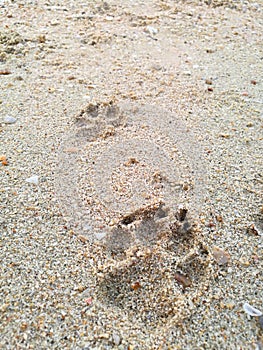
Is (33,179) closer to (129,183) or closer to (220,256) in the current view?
(129,183)

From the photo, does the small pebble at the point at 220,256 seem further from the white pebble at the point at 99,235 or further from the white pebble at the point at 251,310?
the white pebble at the point at 99,235

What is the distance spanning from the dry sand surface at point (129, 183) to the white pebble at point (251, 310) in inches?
0.7

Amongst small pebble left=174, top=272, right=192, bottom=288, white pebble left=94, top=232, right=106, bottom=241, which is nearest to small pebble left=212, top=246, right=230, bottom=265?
small pebble left=174, top=272, right=192, bottom=288

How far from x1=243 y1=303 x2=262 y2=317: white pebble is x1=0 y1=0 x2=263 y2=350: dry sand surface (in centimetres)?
2

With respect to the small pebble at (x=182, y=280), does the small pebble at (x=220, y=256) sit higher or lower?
higher

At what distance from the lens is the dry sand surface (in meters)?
1.41

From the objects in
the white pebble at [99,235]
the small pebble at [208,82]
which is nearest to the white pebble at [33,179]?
the white pebble at [99,235]

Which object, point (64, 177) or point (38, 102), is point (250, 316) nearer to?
point (64, 177)

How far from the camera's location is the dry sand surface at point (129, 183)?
1409 mm

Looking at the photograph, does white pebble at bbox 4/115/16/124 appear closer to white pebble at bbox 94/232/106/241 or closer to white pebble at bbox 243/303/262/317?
white pebble at bbox 94/232/106/241

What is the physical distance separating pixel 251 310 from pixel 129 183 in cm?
79

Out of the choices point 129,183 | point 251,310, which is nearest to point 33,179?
point 129,183

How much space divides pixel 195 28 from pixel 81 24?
3.02 feet

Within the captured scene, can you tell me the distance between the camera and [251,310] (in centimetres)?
145
